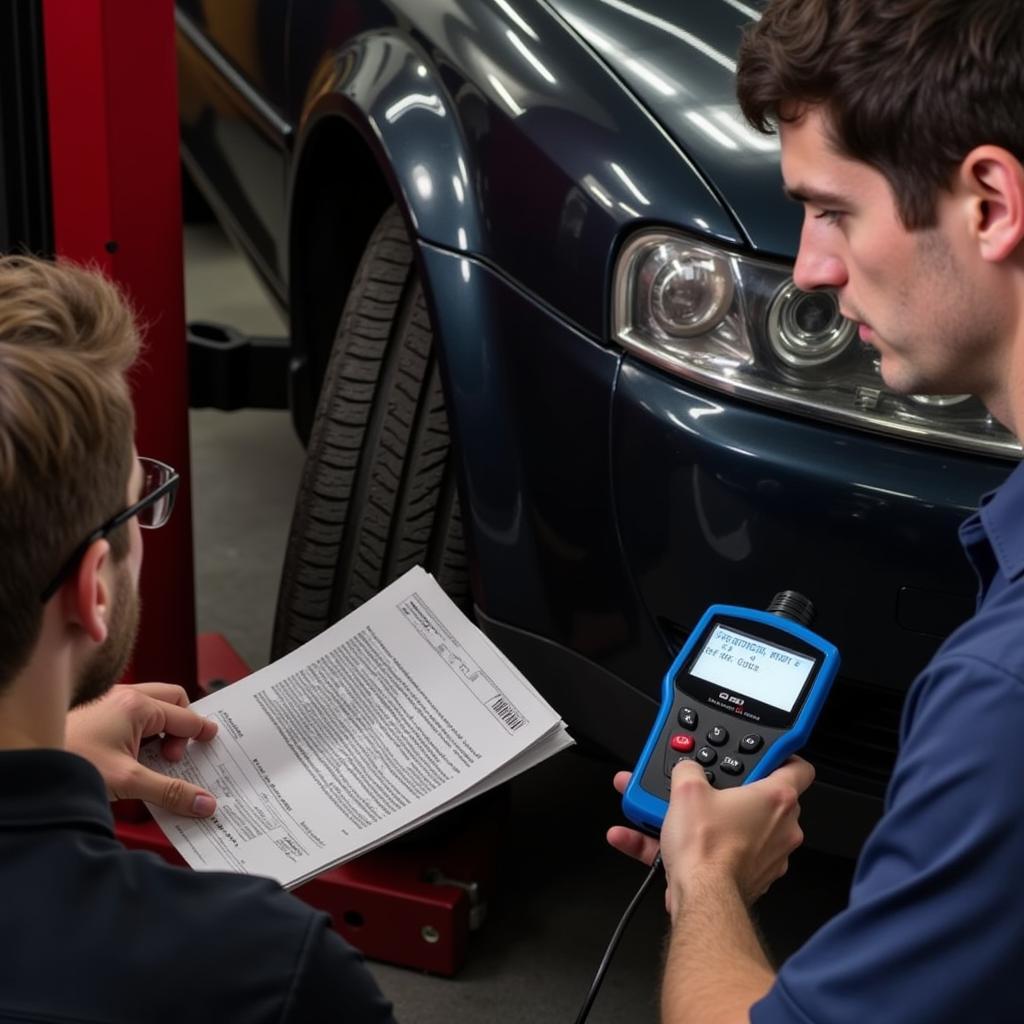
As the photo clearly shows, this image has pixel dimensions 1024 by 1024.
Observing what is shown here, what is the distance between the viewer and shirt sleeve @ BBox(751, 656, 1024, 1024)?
3.25 ft

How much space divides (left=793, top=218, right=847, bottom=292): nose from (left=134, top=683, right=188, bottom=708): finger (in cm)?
66

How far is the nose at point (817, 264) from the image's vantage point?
1373mm

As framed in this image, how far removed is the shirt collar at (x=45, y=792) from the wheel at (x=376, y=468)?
102 cm

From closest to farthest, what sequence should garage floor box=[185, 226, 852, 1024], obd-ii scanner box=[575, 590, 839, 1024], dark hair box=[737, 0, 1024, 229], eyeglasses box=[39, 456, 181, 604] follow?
eyeglasses box=[39, 456, 181, 604], dark hair box=[737, 0, 1024, 229], obd-ii scanner box=[575, 590, 839, 1024], garage floor box=[185, 226, 852, 1024]

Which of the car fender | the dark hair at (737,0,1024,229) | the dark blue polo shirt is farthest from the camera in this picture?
the car fender

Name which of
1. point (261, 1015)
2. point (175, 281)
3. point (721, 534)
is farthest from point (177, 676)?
point (261, 1015)

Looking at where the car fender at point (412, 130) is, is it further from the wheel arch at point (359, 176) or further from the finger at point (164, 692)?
the finger at point (164, 692)

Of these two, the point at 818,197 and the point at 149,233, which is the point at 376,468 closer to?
the point at 149,233

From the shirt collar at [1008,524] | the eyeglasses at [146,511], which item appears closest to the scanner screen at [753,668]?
the shirt collar at [1008,524]

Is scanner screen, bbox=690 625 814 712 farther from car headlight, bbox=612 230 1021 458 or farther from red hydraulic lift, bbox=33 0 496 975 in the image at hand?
red hydraulic lift, bbox=33 0 496 975

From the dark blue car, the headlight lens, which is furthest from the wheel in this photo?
the headlight lens

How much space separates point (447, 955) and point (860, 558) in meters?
0.73

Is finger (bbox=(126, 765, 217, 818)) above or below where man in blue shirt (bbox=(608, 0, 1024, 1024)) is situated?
below

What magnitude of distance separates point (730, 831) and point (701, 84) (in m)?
0.85
